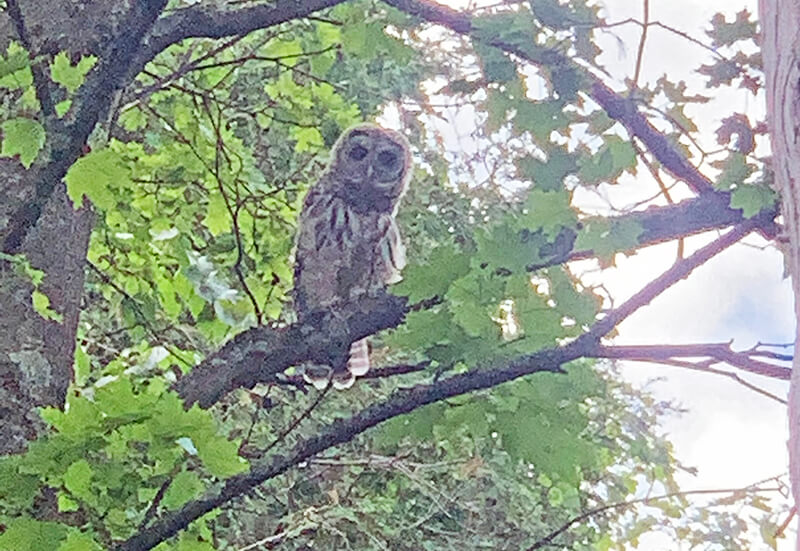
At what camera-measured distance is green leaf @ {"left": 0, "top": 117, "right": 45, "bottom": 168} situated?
4.50 feet

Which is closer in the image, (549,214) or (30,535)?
(30,535)

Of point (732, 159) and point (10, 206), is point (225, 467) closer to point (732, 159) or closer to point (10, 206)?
point (10, 206)

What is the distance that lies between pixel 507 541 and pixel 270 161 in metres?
1.64

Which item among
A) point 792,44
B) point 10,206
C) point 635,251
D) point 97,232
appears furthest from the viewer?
point 97,232

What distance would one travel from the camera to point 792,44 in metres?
0.65

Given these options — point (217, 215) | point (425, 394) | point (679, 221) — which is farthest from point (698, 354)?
point (217, 215)

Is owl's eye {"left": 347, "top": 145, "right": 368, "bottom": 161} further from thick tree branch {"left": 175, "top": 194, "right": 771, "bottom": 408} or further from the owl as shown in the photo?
thick tree branch {"left": 175, "top": 194, "right": 771, "bottom": 408}

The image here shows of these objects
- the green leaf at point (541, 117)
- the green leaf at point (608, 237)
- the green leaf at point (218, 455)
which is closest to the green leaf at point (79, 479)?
the green leaf at point (218, 455)

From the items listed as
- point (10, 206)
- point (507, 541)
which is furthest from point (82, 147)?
point (507, 541)

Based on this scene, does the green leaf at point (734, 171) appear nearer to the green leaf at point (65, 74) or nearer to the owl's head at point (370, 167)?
the green leaf at point (65, 74)

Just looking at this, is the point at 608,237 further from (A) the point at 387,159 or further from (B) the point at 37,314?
(A) the point at 387,159

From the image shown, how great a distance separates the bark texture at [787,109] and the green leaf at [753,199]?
0.66 m

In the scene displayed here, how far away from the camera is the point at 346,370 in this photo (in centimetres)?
286

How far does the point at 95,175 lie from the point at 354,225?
172cm
